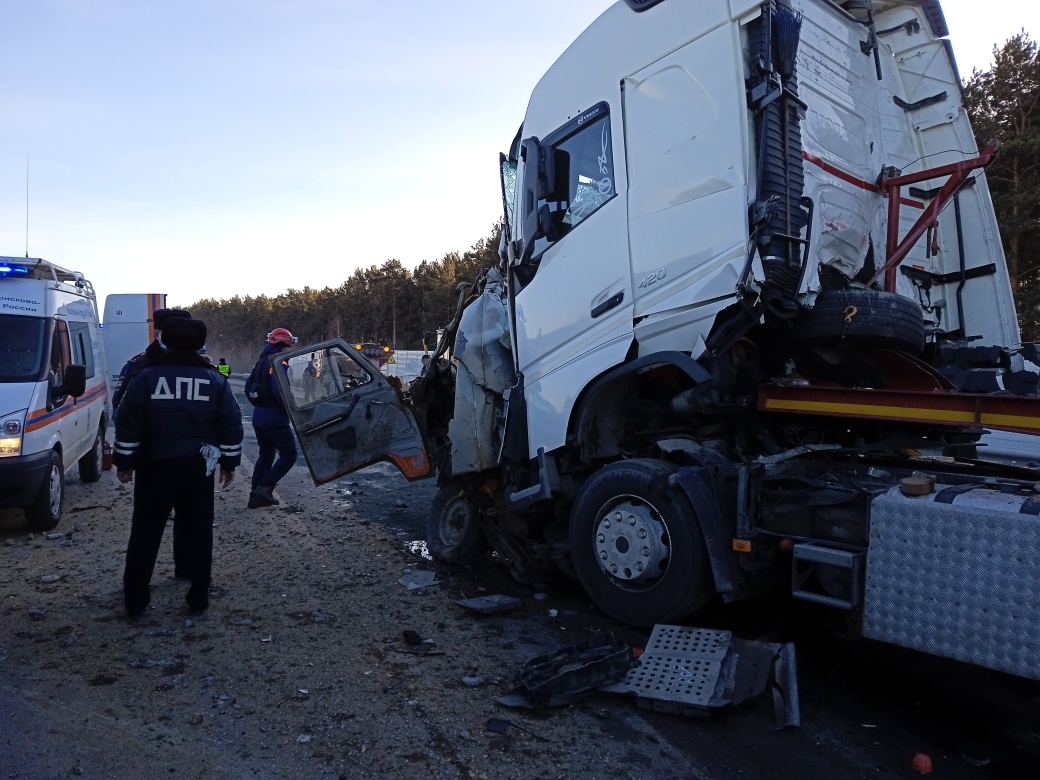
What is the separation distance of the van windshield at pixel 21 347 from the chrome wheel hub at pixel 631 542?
488cm

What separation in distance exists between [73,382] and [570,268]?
4374mm

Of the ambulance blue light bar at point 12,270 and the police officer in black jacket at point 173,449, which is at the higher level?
the ambulance blue light bar at point 12,270

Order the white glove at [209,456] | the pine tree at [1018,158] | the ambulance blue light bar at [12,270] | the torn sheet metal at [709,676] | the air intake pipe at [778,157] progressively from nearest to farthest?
the torn sheet metal at [709,676]
the air intake pipe at [778,157]
the white glove at [209,456]
the ambulance blue light bar at [12,270]
the pine tree at [1018,158]

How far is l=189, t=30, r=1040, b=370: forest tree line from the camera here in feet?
46.6

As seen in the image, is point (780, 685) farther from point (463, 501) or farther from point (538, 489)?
point (463, 501)

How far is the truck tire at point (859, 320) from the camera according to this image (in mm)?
3803

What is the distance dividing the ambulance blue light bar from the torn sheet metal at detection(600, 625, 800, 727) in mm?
6298

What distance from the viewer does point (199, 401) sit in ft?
14.5

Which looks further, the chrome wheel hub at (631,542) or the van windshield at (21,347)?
the van windshield at (21,347)

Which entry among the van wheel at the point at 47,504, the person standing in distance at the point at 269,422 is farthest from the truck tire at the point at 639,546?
the van wheel at the point at 47,504

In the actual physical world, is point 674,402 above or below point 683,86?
below

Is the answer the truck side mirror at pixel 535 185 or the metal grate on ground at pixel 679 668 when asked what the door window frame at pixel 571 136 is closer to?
the truck side mirror at pixel 535 185

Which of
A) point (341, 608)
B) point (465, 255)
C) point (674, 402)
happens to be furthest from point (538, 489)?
point (465, 255)

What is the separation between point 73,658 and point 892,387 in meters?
4.45
